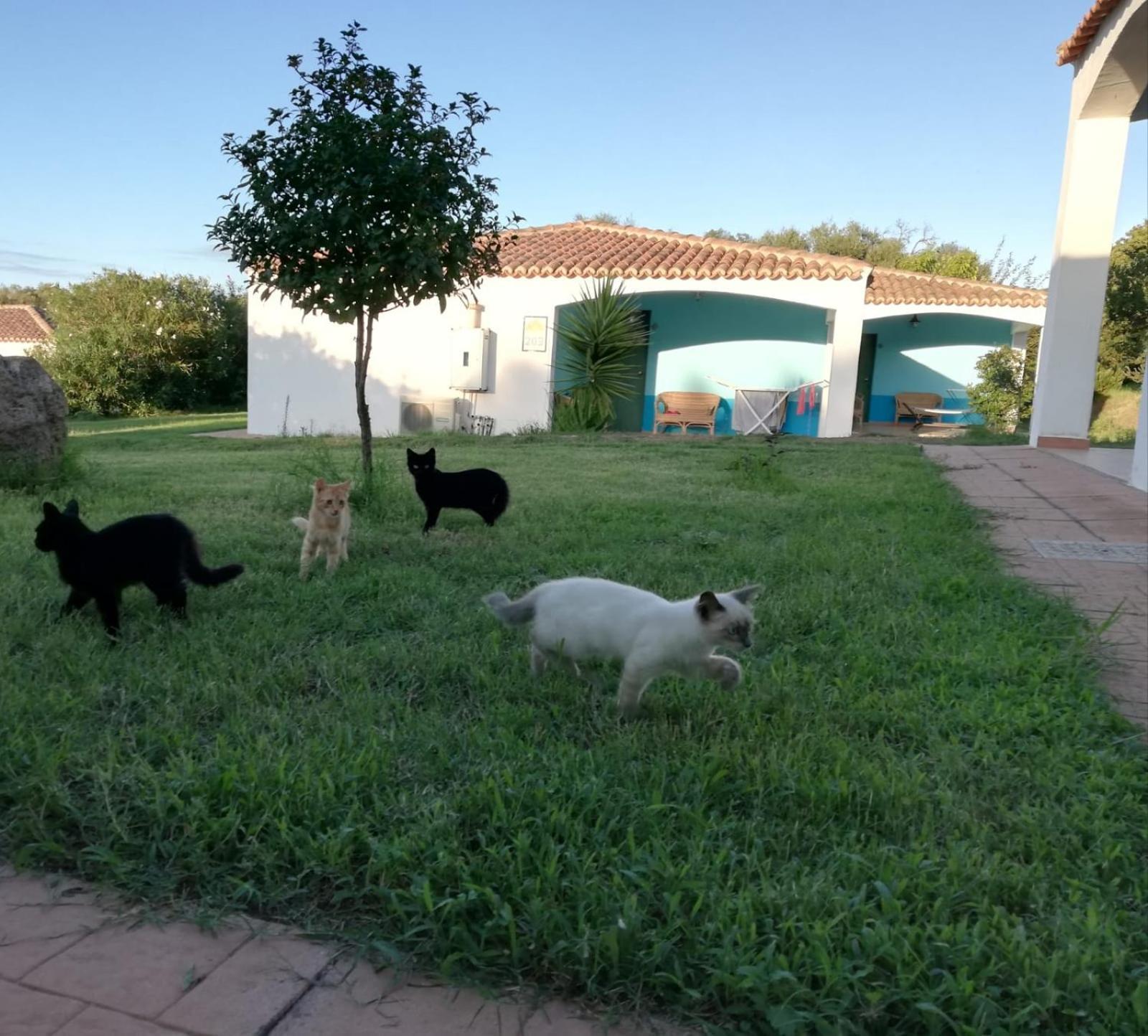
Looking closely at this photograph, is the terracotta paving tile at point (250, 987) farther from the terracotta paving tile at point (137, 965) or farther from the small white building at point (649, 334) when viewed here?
the small white building at point (649, 334)

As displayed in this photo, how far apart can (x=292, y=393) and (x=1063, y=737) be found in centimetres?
1581

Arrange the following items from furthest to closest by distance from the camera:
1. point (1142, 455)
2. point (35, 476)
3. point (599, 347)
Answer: point (599, 347)
point (1142, 455)
point (35, 476)

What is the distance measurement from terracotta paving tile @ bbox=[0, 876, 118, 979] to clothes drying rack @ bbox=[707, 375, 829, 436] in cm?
1377

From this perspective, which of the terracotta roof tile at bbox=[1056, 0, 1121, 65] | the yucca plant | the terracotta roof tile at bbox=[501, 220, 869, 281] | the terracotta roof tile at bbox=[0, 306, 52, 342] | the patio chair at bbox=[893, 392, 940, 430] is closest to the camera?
the terracotta roof tile at bbox=[1056, 0, 1121, 65]

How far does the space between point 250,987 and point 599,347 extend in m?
13.7

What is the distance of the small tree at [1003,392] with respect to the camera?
15.2m

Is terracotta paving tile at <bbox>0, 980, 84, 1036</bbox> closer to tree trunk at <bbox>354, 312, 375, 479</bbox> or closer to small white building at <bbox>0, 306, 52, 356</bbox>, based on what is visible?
tree trunk at <bbox>354, 312, 375, 479</bbox>

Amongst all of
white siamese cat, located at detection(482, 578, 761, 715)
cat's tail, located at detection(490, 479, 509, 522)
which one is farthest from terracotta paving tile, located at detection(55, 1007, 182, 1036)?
cat's tail, located at detection(490, 479, 509, 522)

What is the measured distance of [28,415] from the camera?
22.7ft

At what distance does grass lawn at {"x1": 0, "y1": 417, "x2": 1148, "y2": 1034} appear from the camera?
5.28ft

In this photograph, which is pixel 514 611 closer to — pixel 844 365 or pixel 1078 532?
pixel 1078 532

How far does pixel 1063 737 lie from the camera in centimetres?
250

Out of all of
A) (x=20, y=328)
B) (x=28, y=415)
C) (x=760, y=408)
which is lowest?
(x=28, y=415)

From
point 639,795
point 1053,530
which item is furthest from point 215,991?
point 1053,530
